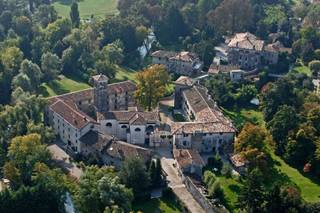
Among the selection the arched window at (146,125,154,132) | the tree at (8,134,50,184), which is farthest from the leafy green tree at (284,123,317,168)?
the tree at (8,134,50,184)

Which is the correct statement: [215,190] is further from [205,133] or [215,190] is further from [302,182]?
[302,182]

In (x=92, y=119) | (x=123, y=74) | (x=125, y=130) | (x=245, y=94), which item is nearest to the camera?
(x=92, y=119)

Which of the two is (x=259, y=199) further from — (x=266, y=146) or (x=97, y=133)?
(x=97, y=133)

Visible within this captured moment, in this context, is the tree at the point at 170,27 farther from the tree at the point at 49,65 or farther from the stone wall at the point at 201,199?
the stone wall at the point at 201,199

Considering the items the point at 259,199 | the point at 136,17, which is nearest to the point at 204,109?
the point at 259,199

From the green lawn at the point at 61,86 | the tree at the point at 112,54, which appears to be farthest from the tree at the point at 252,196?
the tree at the point at 112,54

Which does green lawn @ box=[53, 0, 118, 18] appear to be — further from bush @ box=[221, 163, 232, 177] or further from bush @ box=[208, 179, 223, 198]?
bush @ box=[208, 179, 223, 198]

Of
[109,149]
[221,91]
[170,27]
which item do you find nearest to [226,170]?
[109,149]
